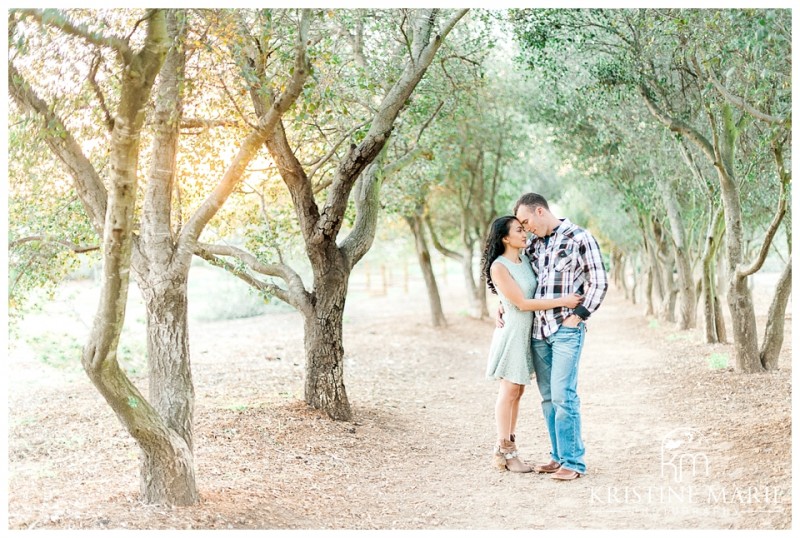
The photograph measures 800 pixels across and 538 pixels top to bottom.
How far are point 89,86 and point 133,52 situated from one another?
1180 millimetres

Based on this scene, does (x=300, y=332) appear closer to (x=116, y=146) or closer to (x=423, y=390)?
(x=423, y=390)

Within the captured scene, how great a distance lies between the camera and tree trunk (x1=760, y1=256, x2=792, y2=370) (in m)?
9.99

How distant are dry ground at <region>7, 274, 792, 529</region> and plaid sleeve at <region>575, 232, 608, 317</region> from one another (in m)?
1.44

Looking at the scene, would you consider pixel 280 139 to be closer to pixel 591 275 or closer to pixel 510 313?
pixel 510 313

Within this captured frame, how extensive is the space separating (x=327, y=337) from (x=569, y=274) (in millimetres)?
3064

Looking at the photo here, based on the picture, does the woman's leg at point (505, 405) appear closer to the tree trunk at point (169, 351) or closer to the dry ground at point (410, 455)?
the dry ground at point (410, 455)

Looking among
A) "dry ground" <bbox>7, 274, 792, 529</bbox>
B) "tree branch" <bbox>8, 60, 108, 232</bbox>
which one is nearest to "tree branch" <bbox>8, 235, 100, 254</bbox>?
"tree branch" <bbox>8, 60, 108, 232</bbox>

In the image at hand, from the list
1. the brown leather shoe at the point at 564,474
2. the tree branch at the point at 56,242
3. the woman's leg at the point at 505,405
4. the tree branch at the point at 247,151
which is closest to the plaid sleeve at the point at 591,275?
the woman's leg at the point at 505,405

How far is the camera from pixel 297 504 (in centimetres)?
584

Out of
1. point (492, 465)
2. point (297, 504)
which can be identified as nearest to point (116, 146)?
point (297, 504)

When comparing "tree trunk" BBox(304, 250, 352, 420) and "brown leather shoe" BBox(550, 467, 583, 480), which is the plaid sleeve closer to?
"brown leather shoe" BBox(550, 467, 583, 480)

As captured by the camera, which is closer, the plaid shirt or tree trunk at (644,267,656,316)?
the plaid shirt

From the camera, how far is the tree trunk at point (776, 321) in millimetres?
9992

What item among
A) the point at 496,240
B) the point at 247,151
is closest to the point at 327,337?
the point at 496,240
